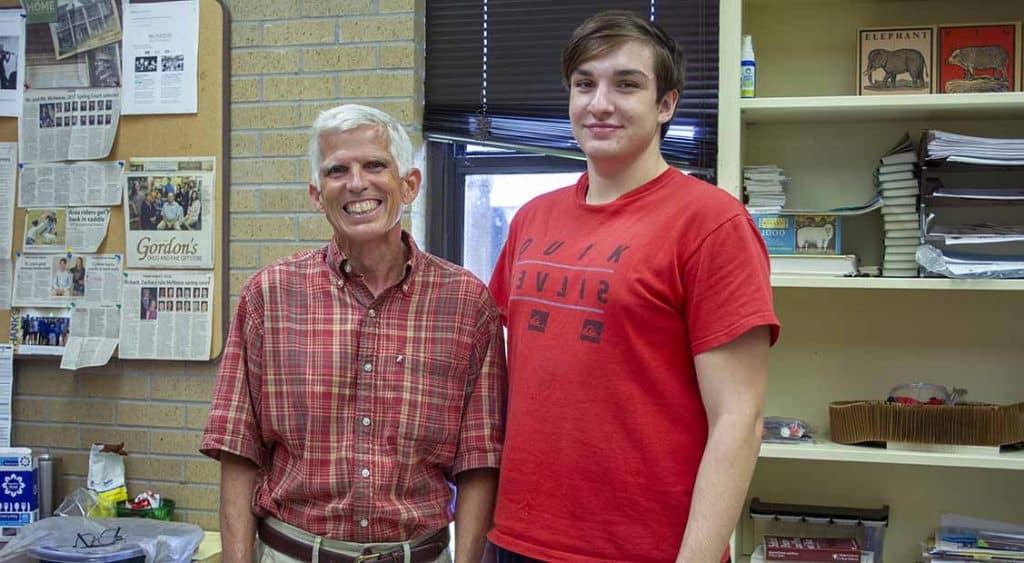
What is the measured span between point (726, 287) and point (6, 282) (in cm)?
219

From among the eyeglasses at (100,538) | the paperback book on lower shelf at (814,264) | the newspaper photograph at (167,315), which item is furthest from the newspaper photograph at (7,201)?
the paperback book on lower shelf at (814,264)

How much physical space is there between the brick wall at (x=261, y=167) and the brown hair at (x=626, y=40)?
1.02 metres

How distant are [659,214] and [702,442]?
346mm

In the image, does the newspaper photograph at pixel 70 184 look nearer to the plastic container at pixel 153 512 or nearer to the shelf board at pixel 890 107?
the plastic container at pixel 153 512

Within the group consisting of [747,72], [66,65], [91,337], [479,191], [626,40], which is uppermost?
[66,65]

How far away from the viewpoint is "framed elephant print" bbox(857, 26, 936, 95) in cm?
211

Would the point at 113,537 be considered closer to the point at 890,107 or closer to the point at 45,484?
the point at 45,484

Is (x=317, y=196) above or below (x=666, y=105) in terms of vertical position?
below

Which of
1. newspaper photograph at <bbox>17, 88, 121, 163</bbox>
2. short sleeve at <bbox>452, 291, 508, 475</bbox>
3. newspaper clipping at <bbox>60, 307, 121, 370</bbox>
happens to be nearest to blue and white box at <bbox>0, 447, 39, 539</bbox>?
newspaper clipping at <bbox>60, 307, 121, 370</bbox>

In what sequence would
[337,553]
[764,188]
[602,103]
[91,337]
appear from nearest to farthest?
[602,103] < [337,553] < [764,188] < [91,337]

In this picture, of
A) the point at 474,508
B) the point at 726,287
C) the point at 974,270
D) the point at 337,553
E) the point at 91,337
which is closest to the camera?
the point at 726,287

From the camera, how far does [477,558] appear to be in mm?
1604

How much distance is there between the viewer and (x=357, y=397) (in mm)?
1565

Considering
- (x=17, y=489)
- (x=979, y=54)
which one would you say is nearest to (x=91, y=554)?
(x=17, y=489)
